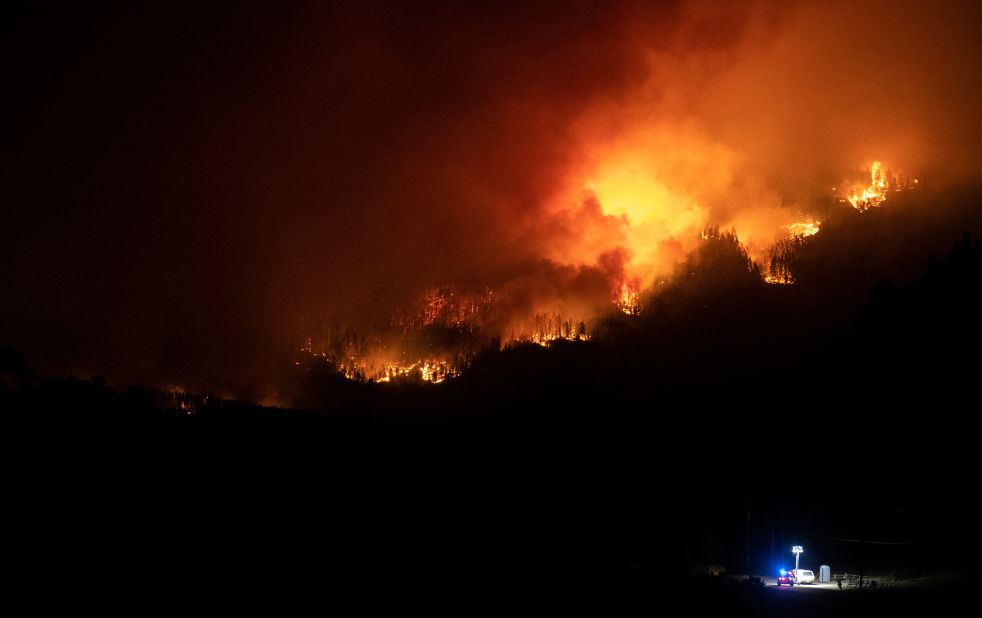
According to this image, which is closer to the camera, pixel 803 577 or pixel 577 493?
pixel 803 577

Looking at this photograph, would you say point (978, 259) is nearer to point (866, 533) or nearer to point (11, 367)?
point (866, 533)

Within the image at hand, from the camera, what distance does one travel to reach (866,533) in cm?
5028

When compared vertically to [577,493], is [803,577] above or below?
below

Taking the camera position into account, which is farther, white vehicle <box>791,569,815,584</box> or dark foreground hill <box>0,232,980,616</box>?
white vehicle <box>791,569,815,584</box>

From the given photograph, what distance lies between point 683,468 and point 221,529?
4994cm

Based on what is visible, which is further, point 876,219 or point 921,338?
point 876,219

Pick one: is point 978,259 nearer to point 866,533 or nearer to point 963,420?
point 963,420

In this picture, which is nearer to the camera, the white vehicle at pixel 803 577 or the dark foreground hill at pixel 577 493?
the dark foreground hill at pixel 577 493

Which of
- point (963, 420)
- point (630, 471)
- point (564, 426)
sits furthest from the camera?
point (564, 426)

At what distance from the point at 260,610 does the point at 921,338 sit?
1559 inches

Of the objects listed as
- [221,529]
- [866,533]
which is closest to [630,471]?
[866,533]

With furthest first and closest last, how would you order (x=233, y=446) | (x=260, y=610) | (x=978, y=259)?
(x=233, y=446) → (x=978, y=259) → (x=260, y=610)

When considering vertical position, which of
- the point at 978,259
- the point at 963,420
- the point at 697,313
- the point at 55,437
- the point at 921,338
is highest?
the point at 697,313

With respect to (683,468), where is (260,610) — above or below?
below
